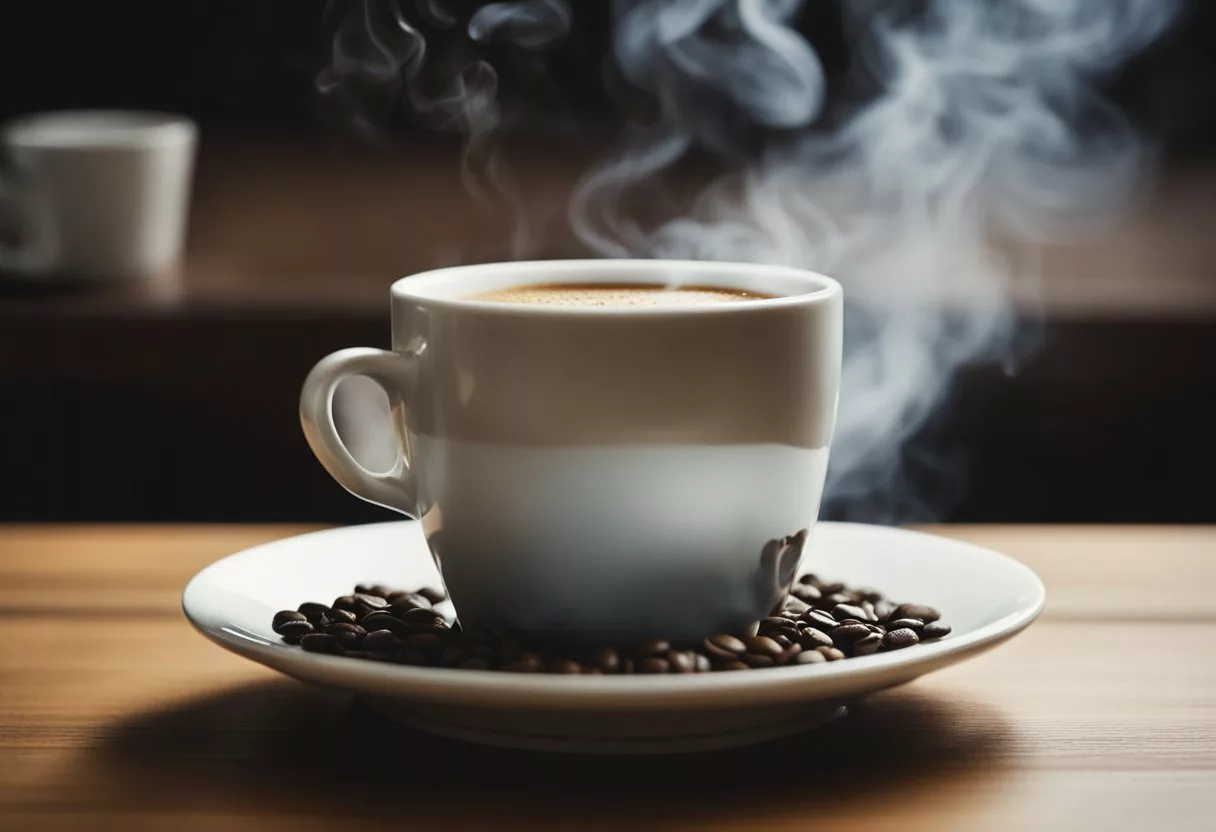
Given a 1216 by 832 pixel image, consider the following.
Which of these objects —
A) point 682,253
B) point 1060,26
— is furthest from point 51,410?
point 1060,26

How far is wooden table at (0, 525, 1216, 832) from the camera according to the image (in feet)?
1.89

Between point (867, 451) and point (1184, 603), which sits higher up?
point (1184, 603)

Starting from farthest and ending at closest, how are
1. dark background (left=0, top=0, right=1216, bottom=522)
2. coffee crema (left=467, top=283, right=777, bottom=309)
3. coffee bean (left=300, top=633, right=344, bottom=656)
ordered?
dark background (left=0, top=0, right=1216, bottom=522) < coffee crema (left=467, top=283, right=777, bottom=309) < coffee bean (left=300, top=633, right=344, bottom=656)

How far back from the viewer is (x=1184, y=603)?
907 mm

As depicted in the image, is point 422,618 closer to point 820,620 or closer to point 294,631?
point 294,631

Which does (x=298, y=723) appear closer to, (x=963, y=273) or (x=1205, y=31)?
(x=963, y=273)

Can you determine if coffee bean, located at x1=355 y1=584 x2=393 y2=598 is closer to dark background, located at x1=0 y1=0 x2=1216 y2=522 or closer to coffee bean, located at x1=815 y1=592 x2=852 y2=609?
coffee bean, located at x1=815 y1=592 x2=852 y2=609

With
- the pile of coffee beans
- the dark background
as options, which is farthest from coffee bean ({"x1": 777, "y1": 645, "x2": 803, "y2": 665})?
the dark background

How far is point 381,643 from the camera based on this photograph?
2.26 ft

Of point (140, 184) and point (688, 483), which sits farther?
point (140, 184)

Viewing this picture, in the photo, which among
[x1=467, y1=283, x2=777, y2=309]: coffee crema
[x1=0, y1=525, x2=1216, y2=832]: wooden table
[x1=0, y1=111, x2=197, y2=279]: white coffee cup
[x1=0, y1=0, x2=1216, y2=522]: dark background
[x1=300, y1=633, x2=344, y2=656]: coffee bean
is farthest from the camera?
[x1=0, y1=111, x2=197, y2=279]: white coffee cup

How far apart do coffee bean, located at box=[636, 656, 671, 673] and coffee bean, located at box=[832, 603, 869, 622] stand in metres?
0.12

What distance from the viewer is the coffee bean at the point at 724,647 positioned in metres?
0.67

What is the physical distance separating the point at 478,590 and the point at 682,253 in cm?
194
